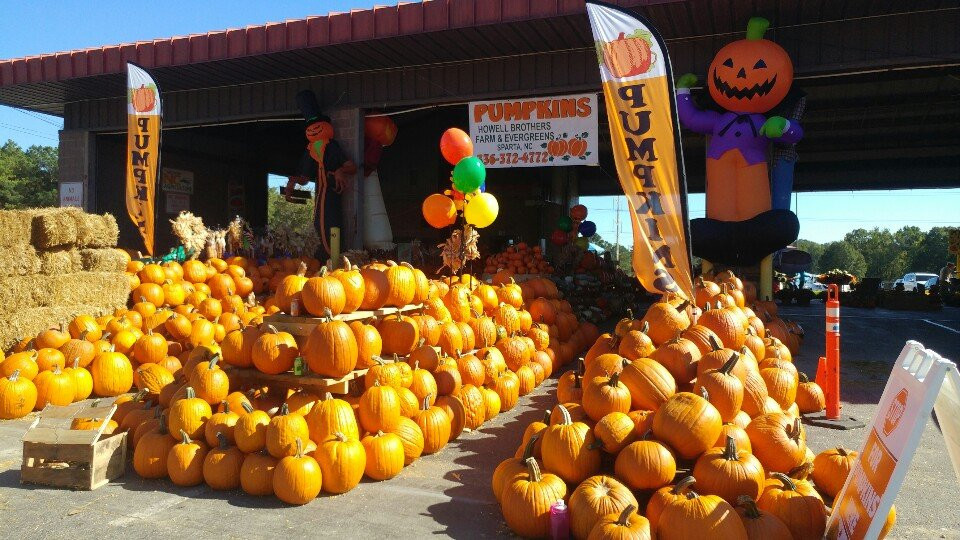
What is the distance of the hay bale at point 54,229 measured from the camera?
7.78m

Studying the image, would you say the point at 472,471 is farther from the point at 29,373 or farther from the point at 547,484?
the point at 29,373

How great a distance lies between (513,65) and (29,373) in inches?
312

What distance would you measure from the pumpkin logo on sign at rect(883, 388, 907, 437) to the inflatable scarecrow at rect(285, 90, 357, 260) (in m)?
9.91

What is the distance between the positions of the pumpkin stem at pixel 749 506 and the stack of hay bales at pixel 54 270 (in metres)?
7.82

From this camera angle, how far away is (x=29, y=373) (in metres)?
6.32

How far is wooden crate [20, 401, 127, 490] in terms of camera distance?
4152mm

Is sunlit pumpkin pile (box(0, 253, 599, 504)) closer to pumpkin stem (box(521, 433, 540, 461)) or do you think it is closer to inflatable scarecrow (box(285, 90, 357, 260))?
pumpkin stem (box(521, 433, 540, 461))

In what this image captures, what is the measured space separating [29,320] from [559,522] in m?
7.02

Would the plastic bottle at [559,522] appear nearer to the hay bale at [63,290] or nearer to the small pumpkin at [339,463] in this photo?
the small pumpkin at [339,463]

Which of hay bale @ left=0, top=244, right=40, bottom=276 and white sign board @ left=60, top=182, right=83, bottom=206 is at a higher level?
white sign board @ left=60, top=182, right=83, bottom=206

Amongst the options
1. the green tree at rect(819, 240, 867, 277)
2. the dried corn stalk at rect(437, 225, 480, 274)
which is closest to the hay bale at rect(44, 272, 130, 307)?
the dried corn stalk at rect(437, 225, 480, 274)

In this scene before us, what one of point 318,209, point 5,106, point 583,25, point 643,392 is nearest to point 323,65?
point 318,209

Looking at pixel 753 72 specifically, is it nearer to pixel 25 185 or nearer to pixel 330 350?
pixel 330 350

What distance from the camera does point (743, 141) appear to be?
9102mm
